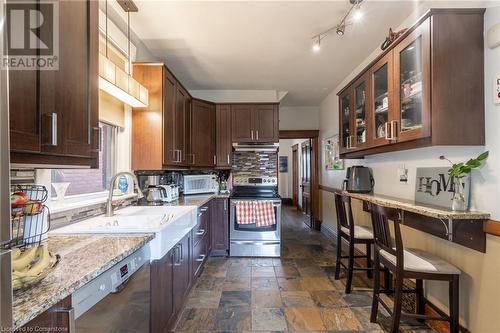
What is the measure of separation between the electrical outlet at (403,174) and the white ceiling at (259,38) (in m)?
1.39

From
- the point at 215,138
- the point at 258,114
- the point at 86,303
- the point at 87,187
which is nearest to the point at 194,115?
the point at 215,138

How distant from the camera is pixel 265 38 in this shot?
2.79 m

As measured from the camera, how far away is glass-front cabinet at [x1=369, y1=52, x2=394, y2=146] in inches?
86.5

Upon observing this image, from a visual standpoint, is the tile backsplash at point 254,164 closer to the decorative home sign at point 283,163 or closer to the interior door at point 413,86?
the interior door at point 413,86

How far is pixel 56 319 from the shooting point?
83 cm

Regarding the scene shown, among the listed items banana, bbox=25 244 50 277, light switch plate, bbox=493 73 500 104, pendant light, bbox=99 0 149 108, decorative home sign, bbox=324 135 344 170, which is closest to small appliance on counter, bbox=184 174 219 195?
pendant light, bbox=99 0 149 108

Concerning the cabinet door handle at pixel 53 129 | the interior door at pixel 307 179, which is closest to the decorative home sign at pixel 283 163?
the interior door at pixel 307 179

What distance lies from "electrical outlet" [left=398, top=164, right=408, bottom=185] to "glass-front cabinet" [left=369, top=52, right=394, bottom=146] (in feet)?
1.27

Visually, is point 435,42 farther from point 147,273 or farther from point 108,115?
point 108,115

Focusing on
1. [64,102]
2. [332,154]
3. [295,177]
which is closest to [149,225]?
[64,102]

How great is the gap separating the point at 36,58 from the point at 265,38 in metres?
2.26

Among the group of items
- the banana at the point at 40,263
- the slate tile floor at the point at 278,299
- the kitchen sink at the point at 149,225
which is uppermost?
the banana at the point at 40,263

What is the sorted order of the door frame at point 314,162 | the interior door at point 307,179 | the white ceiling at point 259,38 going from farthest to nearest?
the interior door at point 307,179 → the door frame at point 314,162 → the white ceiling at point 259,38

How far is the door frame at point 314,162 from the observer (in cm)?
543
